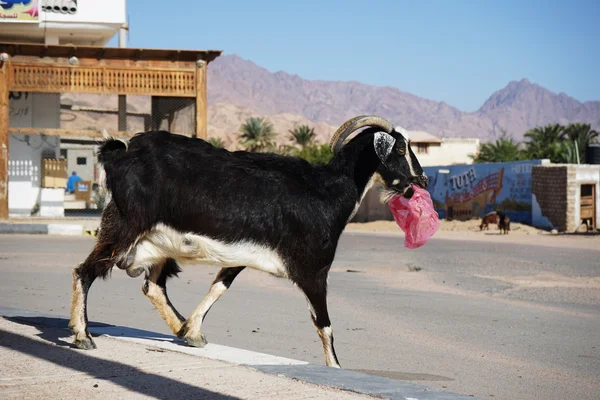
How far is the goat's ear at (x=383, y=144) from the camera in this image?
8016 millimetres

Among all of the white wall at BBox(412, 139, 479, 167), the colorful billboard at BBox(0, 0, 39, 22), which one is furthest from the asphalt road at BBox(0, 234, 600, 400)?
the white wall at BBox(412, 139, 479, 167)

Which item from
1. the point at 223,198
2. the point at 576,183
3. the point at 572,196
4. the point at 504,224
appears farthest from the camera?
the point at 576,183

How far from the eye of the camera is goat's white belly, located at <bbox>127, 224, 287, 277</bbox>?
765 centimetres

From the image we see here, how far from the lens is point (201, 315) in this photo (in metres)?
7.97

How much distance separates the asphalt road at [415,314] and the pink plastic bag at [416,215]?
1157 mm

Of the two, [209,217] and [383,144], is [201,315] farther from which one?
[383,144]

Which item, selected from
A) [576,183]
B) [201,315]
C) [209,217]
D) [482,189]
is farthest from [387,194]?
[482,189]

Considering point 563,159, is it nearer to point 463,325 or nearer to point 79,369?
point 463,325

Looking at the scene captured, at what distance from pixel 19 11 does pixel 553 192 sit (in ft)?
72.7

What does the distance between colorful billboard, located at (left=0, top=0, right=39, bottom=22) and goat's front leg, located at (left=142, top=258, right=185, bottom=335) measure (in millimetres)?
26712

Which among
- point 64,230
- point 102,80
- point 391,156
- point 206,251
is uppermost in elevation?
point 102,80

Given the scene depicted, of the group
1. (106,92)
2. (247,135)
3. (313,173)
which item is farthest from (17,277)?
(247,135)

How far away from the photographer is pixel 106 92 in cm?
3089

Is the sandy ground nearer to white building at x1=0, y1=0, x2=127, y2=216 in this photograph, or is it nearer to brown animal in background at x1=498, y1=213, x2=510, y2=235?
brown animal in background at x1=498, y1=213, x2=510, y2=235
